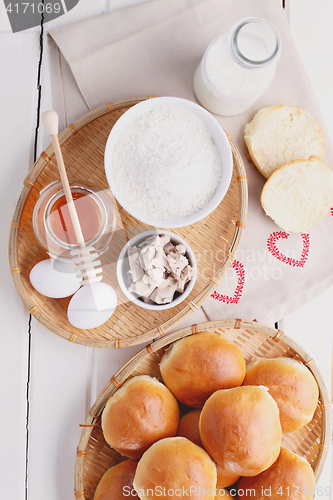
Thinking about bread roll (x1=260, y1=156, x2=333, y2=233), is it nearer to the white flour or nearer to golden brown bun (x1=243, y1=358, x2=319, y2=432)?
the white flour

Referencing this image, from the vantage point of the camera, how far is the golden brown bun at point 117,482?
0.72 metres

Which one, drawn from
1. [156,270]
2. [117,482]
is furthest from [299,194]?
[117,482]

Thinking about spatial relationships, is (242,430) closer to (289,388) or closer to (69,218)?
(289,388)

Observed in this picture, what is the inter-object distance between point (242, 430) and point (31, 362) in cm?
52

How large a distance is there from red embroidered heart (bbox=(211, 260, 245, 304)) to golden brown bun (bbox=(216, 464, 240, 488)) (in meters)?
0.36

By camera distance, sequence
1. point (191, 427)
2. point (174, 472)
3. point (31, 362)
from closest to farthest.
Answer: point (174, 472), point (191, 427), point (31, 362)

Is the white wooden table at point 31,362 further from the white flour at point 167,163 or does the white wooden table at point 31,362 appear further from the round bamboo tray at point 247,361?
the white flour at point 167,163

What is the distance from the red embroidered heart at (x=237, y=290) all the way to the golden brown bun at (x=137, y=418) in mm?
267

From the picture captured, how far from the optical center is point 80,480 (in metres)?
0.75

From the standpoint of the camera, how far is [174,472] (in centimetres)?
66

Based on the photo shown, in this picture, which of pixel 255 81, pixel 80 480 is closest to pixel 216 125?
pixel 255 81

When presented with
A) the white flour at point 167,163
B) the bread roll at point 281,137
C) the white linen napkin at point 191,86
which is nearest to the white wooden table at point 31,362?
the white linen napkin at point 191,86

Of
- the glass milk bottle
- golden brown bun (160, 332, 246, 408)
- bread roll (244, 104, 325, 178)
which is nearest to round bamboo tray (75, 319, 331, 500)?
golden brown bun (160, 332, 246, 408)

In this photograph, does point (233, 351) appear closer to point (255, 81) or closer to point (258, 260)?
point (258, 260)
